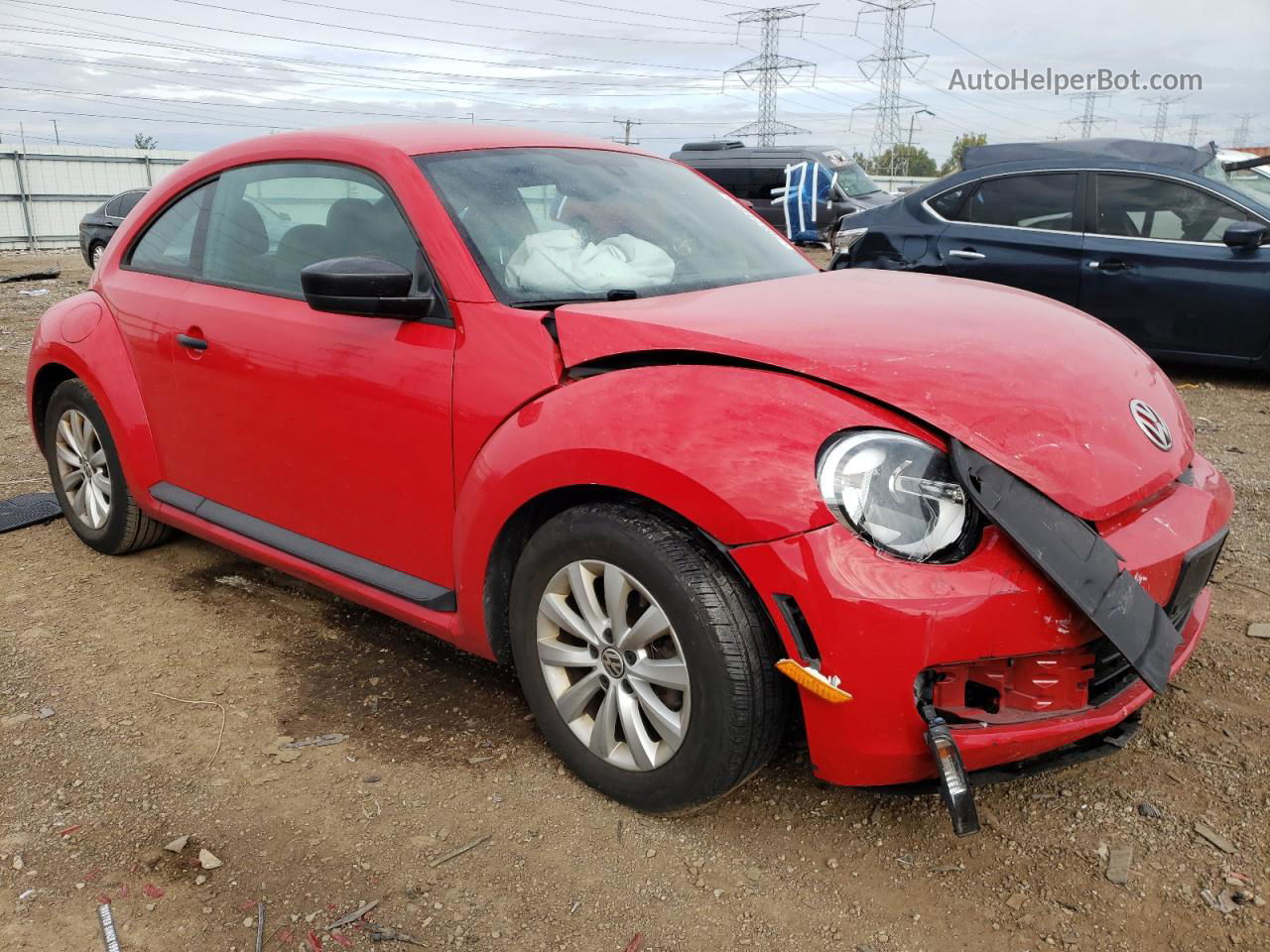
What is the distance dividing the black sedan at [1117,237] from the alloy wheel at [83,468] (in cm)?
572

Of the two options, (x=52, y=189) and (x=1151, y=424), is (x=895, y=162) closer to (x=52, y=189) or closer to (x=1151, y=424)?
(x=52, y=189)

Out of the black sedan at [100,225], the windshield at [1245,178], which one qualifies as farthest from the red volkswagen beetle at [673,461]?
the black sedan at [100,225]

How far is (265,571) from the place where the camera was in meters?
4.18

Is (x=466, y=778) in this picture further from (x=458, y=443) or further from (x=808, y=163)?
(x=808, y=163)

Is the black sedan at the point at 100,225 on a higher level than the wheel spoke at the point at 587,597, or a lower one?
higher

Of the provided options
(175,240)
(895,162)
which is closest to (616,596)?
(175,240)

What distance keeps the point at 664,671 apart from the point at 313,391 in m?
1.39

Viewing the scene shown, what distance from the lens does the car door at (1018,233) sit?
289 inches

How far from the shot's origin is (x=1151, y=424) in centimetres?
→ 249

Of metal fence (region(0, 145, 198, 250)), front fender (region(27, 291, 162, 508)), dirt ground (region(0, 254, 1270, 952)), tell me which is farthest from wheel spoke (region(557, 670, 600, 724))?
metal fence (region(0, 145, 198, 250))

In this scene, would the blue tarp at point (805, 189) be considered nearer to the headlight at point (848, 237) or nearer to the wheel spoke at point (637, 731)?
the headlight at point (848, 237)

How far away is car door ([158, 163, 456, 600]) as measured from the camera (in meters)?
2.78

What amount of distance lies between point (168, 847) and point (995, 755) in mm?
1875

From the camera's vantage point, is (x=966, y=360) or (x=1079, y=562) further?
(x=966, y=360)
